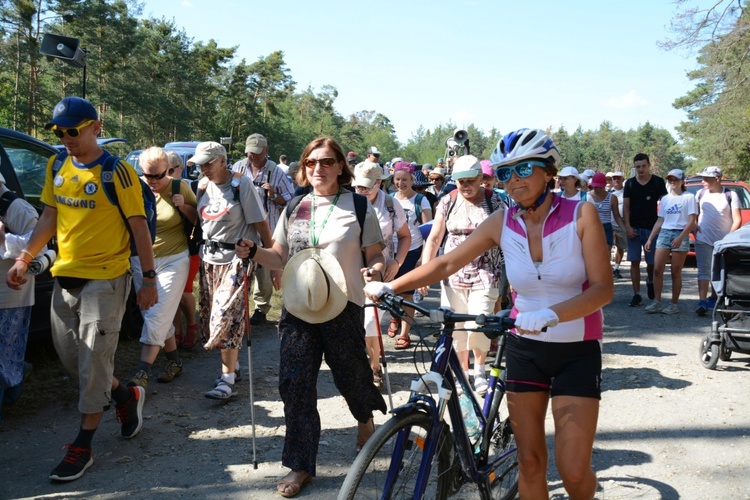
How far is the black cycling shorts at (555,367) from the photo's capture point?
278cm

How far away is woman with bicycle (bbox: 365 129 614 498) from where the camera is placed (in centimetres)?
273

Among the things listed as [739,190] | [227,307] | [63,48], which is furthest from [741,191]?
[63,48]

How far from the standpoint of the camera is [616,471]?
4.33 metres

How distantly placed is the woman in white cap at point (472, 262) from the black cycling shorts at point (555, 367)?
259 centimetres

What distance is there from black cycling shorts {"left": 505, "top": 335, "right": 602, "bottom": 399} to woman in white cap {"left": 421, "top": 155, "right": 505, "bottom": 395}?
8.49ft

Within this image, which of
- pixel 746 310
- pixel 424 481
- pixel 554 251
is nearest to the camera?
pixel 424 481

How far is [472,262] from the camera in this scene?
574cm

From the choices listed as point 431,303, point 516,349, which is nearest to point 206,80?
point 431,303

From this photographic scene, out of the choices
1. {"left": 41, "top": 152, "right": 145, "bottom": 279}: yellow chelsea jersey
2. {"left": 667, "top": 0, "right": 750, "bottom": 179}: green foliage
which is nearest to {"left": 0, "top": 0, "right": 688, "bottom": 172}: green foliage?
{"left": 667, "top": 0, "right": 750, "bottom": 179}: green foliage

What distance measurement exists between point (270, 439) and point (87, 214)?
81.6 inches

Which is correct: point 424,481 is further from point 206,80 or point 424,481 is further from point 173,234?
point 206,80

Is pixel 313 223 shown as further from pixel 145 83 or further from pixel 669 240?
pixel 145 83

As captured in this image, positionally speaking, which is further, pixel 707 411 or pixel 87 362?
pixel 707 411

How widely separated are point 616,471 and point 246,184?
3.54 metres
